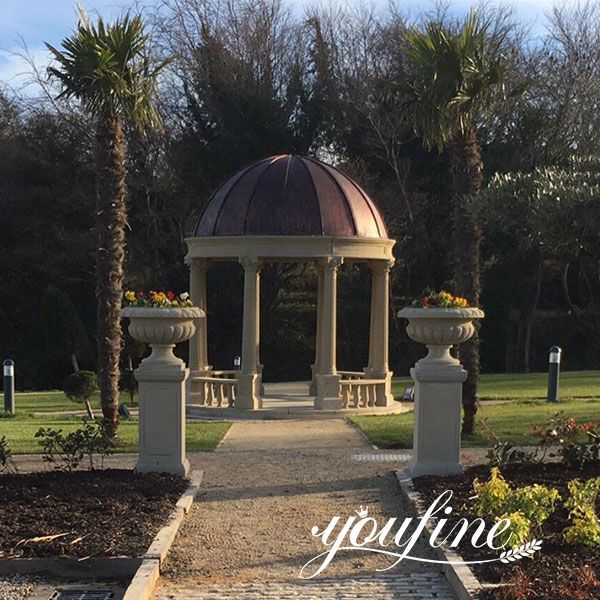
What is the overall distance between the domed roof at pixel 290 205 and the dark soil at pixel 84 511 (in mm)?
9888

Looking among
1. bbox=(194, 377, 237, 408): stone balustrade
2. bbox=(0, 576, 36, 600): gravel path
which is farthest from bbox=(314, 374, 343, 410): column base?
bbox=(0, 576, 36, 600): gravel path

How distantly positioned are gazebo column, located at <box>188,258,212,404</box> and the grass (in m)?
2.50

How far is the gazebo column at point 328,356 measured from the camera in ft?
61.1

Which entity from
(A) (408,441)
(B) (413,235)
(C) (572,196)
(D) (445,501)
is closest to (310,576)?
(D) (445,501)

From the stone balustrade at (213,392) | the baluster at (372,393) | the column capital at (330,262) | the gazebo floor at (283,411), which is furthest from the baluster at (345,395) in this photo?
the column capital at (330,262)

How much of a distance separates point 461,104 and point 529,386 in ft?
41.9

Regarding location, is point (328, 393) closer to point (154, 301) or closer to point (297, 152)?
point (154, 301)

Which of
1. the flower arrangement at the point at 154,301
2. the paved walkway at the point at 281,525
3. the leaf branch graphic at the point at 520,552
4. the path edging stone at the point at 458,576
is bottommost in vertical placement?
the paved walkway at the point at 281,525

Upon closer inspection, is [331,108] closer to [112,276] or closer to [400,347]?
[400,347]

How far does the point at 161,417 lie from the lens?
961 cm

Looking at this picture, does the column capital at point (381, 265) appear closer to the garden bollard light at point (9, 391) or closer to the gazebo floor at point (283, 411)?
the gazebo floor at point (283, 411)

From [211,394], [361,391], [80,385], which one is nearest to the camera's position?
[80,385]

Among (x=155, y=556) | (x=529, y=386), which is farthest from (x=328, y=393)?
(x=155, y=556)

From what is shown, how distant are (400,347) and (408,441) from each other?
21.4 metres
